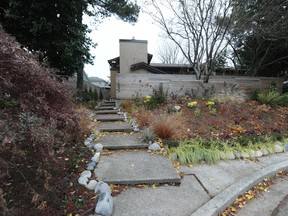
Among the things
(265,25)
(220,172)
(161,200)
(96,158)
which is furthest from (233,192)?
A: (265,25)

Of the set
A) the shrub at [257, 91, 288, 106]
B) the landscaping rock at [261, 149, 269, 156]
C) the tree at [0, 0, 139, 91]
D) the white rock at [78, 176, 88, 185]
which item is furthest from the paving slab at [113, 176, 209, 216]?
the shrub at [257, 91, 288, 106]

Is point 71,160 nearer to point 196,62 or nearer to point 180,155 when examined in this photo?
point 180,155

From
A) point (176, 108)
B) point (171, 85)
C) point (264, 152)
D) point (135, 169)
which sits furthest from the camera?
point (171, 85)

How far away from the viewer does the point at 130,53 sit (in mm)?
15680

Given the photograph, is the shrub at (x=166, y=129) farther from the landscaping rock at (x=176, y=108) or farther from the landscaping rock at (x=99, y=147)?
the landscaping rock at (x=176, y=108)

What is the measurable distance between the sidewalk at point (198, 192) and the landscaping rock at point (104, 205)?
0.09 m

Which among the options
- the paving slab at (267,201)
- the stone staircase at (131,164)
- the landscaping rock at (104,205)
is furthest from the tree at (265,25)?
the landscaping rock at (104,205)

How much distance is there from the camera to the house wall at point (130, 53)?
15.6 m

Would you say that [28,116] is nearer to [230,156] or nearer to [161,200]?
[161,200]

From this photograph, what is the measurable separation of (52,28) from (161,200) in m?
5.94

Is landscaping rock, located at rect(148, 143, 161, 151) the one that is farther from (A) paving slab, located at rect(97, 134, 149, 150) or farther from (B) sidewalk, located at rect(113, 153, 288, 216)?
(B) sidewalk, located at rect(113, 153, 288, 216)

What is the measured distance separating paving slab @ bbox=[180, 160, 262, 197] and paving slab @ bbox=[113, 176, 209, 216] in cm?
21

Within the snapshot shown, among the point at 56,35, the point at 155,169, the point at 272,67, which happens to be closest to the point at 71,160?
the point at 155,169

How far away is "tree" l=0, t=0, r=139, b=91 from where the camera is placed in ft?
19.6
